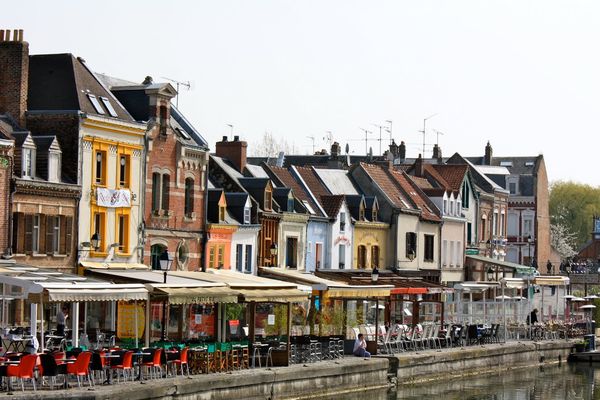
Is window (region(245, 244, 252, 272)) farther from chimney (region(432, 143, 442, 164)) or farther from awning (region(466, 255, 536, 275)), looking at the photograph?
chimney (region(432, 143, 442, 164))

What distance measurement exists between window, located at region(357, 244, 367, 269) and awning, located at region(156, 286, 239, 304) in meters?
30.6

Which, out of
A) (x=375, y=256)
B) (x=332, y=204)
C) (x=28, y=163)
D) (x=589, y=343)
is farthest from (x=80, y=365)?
(x=589, y=343)

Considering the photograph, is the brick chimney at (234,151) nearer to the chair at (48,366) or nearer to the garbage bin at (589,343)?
the garbage bin at (589,343)

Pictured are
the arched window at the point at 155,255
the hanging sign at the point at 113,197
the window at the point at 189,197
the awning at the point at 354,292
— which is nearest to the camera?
the hanging sign at the point at 113,197

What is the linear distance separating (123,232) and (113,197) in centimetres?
191

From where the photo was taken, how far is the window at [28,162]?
53562mm

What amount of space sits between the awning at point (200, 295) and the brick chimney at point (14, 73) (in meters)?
11.8

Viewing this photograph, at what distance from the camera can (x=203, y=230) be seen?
215ft

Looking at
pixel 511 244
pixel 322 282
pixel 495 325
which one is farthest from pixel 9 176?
pixel 511 244

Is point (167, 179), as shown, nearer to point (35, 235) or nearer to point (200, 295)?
point (35, 235)

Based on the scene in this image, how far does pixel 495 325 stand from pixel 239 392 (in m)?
31.7

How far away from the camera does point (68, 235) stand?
183ft

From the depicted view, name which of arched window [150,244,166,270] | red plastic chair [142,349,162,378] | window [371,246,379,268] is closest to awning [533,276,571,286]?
window [371,246,379,268]

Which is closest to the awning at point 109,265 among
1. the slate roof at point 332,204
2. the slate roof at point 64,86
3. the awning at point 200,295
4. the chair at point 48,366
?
the slate roof at point 64,86
